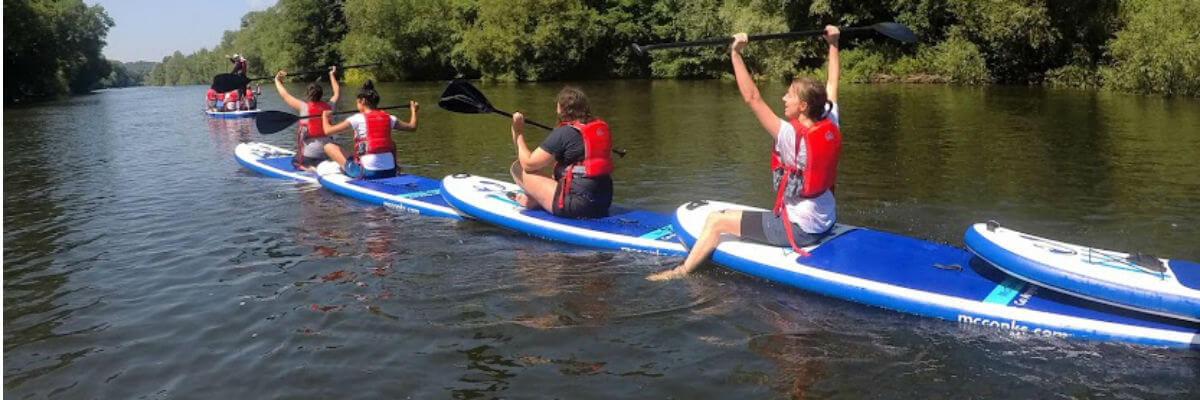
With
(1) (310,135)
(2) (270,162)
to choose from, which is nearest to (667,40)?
(2) (270,162)

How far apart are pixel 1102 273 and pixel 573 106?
3.97 metres

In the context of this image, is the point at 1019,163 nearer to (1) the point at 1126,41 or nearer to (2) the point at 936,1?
(1) the point at 1126,41

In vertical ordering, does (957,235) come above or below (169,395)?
above

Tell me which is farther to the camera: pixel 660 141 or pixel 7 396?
pixel 660 141

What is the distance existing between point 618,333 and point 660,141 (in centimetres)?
1006

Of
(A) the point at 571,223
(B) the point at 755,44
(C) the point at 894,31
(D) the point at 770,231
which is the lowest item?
(A) the point at 571,223

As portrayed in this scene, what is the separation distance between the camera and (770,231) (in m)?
6.11

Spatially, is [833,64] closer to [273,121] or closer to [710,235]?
[710,235]

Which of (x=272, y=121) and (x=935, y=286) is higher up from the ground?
(x=272, y=121)

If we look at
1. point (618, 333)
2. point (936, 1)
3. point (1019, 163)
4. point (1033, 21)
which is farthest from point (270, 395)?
point (936, 1)

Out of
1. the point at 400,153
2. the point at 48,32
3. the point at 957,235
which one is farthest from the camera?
the point at 48,32

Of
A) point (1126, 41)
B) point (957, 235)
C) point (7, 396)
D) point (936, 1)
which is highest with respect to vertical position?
point (936, 1)

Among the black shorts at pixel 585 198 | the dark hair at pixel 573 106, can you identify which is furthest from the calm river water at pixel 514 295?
the dark hair at pixel 573 106

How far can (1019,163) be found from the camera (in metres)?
11.4
